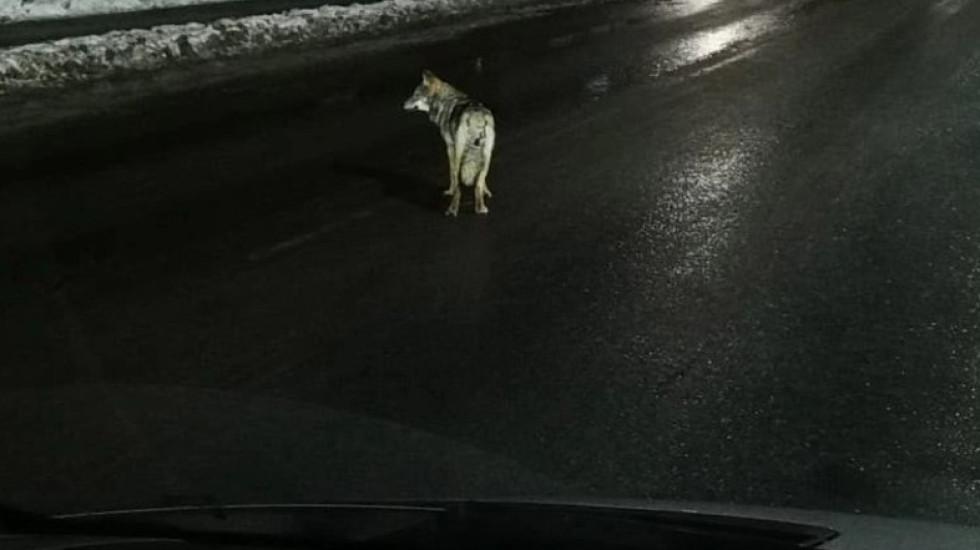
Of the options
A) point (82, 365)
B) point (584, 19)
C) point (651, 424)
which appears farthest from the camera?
point (584, 19)

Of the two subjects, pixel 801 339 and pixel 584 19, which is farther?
pixel 584 19

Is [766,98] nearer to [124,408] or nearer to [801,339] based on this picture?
[801,339]

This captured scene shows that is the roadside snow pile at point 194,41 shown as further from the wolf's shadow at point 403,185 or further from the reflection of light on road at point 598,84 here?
the wolf's shadow at point 403,185

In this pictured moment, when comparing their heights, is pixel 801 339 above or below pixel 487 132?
below

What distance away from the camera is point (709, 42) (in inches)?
673

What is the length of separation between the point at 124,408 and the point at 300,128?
6.53m

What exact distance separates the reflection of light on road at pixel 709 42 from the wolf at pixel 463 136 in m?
6.17

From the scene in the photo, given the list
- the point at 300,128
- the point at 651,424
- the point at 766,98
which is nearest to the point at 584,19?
the point at 766,98

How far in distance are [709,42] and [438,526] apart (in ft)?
49.9

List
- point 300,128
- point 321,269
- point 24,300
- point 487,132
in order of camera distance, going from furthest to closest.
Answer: point 300,128, point 487,132, point 321,269, point 24,300

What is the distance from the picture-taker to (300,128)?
38.6 ft

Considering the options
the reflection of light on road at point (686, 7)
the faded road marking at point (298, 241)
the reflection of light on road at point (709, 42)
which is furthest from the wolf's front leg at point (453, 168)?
the reflection of light on road at point (686, 7)

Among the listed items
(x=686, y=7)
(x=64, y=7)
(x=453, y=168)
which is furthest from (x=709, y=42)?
(x=453, y=168)

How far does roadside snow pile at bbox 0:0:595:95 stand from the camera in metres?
13.9
